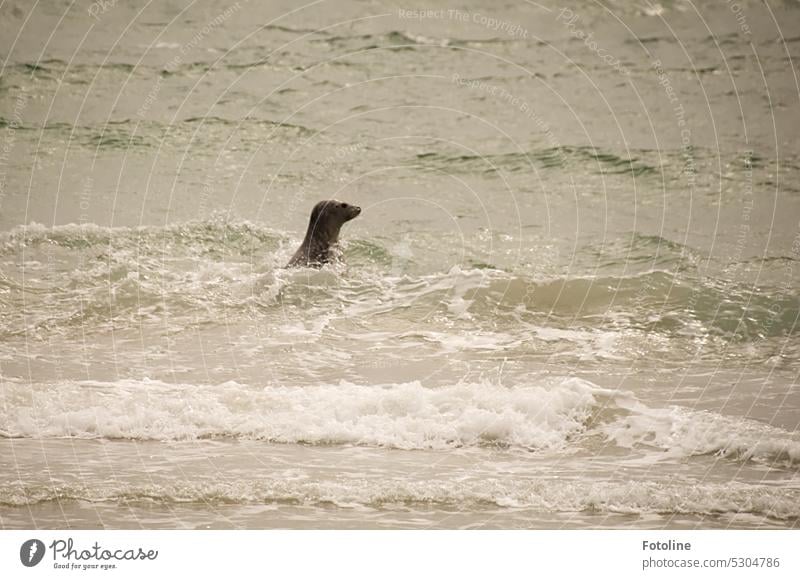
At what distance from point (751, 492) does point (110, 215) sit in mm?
3882

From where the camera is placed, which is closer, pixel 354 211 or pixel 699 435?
pixel 699 435

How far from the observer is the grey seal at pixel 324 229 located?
6.40 metres

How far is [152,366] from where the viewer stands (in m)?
Result: 5.15

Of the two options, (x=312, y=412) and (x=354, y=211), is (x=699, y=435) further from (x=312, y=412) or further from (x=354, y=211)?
(x=354, y=211)

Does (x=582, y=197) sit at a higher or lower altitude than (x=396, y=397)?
higher

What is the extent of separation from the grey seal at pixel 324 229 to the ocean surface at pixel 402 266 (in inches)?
5.7

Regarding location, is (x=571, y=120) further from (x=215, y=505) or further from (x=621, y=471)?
(x=215, y=505)
